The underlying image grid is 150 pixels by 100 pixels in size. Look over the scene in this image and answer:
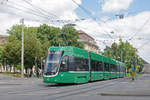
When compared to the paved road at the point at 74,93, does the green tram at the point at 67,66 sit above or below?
above

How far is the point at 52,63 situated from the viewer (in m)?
23.2

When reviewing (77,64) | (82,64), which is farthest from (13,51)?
(77,64)

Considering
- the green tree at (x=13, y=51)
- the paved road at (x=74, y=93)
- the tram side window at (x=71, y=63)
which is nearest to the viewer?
the paved road at (x=74, y=93)

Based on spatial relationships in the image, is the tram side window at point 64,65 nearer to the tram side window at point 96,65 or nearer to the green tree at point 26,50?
the tram side window at point 96,65

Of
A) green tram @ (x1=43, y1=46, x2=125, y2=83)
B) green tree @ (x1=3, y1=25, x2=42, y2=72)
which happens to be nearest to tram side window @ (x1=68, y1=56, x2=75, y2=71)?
green tram @ (x1=43, y1=46, x2=125, y2=83)

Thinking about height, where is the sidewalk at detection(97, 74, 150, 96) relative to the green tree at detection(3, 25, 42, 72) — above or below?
below

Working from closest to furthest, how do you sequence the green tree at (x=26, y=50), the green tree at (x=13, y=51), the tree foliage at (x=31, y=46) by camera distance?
the green tree at (x=26, y=50) < the tree foliage at (x=31, y=46) < the green tree at (x=13, y=51)

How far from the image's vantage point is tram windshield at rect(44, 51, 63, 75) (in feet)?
75.5

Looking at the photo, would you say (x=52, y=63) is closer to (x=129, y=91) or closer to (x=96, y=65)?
Result: (x=129, y=91)

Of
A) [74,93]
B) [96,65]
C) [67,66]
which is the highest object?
[96,65]

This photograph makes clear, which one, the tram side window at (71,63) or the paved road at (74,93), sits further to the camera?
the tram side window at (71,63)

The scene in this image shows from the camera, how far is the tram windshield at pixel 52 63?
23.0 m

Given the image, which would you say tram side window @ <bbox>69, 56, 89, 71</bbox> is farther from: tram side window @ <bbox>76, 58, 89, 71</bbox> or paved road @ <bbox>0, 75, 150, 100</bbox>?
paved road @ <bbox>0, 75, 150, 100</bbox>

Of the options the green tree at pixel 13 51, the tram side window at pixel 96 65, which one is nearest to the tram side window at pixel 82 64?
the tram side window at pixel 96 65
